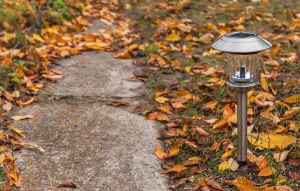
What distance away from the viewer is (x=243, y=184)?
1625mm

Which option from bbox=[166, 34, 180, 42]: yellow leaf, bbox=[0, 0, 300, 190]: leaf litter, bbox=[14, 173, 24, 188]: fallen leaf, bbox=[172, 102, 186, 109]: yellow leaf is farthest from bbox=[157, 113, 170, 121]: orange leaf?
bbox=[166, 34, 180, 42]: yellow leaf

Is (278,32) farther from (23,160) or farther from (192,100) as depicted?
(23,160)

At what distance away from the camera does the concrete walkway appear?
5.90ft

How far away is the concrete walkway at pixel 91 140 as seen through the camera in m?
1.80

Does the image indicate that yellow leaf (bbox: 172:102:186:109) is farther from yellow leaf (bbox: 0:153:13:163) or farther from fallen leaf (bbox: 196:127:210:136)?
yellow leaf (bbox: 0:153:13:163)

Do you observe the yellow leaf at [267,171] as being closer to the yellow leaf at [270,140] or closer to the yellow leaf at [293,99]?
the yellow leaf at [270,140]

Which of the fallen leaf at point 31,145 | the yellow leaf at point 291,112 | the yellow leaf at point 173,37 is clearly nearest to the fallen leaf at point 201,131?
the yellow leaf at point 291,112

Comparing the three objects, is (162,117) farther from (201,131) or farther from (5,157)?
(5,157)

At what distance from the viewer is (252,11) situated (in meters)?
4.90

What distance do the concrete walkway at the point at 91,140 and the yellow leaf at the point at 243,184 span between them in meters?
0.40

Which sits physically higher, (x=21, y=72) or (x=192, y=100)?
(x=21, y=72)

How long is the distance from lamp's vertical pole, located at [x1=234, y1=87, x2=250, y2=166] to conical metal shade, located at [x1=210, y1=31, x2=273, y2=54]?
8.7 inches

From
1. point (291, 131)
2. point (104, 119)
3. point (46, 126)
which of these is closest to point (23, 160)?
point (46, 126)

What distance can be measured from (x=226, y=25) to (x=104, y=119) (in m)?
2.81
